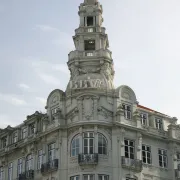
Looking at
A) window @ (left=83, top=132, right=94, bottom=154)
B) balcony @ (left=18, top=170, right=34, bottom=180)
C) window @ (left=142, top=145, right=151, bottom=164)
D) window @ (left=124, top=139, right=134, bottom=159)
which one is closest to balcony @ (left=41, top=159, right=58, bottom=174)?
balcony @ (left=18, top=170, right=34, bottom=180)

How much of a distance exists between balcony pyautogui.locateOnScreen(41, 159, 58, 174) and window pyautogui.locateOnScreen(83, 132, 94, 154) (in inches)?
142

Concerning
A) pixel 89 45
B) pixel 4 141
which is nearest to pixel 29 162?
pixel 4 141

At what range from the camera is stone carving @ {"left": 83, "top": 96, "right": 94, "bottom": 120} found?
54.2 metres

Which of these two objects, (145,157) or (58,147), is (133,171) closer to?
(145,157)

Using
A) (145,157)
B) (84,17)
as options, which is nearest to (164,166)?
(145,157)

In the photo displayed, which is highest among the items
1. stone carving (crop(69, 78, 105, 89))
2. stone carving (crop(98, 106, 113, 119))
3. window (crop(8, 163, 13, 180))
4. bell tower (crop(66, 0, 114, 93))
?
bell tower (crop(66, 0, 114, 93))

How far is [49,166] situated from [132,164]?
8.82m

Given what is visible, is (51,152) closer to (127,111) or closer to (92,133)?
(92,133)

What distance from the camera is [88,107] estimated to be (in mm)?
54625

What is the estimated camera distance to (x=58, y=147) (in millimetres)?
54594

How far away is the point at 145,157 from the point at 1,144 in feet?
67.5

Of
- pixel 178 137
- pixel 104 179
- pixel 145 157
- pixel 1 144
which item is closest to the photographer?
pixel 104 179

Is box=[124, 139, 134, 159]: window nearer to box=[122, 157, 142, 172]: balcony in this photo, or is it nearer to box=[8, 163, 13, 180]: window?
box=[122, 157, 142, 172]: balcony

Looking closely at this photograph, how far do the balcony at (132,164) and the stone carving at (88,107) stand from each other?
227 inches
